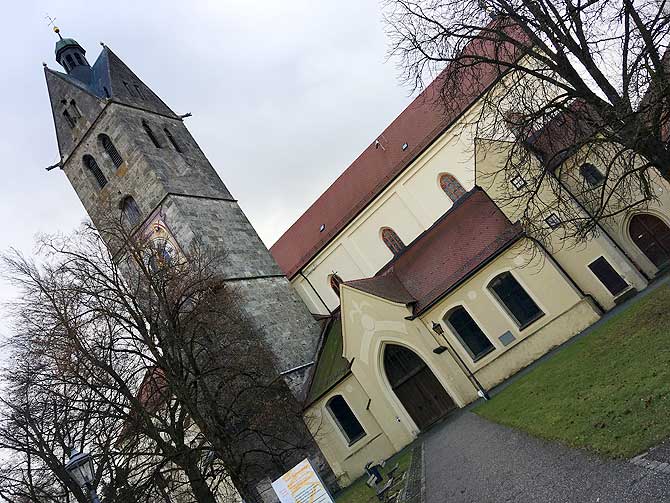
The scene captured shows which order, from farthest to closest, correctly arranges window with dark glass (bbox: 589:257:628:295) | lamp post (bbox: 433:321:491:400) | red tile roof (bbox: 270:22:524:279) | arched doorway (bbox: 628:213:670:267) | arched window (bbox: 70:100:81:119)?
arched window (bbox: 70:100:81:119), red tile roof (bbox: 270:22:524:279), arched doorway (bbox: 628:213:670:267), lamp post (bbox: 433:321:491:400), window with dark glass (bbox: 589:257:628:295)

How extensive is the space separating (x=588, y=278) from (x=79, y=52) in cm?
2835

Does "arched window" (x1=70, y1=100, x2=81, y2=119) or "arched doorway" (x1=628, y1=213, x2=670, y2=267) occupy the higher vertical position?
"arched window" (x1=70, y1=100, x2=81, y2=119)

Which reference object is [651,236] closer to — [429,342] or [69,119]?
[429,342]

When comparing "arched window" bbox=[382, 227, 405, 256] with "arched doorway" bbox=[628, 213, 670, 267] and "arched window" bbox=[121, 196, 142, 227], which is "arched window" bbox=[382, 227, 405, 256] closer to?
"arched doorway" bbox=[628, 213, 670, 267]

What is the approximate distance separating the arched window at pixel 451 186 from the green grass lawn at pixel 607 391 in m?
9.08

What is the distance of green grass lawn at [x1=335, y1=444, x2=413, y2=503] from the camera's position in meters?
14.1

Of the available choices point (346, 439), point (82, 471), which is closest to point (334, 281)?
point (346, 439)

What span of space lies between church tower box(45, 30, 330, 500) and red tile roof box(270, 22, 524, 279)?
3.51m

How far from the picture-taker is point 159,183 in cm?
2253

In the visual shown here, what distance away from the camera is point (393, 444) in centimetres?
1844

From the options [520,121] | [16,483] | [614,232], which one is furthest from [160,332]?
[614,232]

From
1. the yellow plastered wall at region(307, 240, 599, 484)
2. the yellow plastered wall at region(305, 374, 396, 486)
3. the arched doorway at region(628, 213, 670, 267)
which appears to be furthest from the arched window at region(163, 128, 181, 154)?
the arched doorway at region(628, 213, 670, 267)

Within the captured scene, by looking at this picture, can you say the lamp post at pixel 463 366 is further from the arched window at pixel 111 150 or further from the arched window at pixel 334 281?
the arched window at pixel 111 150

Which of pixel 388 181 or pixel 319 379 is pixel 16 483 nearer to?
pixel 319 379
